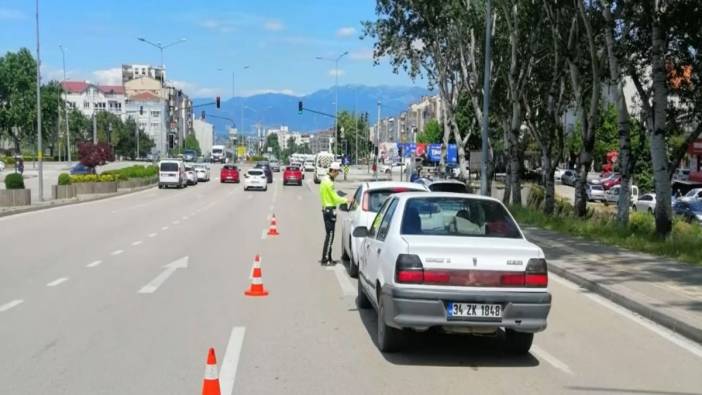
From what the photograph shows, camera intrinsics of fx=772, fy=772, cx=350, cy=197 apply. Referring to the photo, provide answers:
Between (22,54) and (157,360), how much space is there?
12430 centimetres

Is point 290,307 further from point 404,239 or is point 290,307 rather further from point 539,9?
point 539,9

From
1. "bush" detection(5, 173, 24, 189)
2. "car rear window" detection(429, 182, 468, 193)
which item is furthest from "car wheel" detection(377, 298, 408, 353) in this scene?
"bush" detection(5, 173, 24, 189)

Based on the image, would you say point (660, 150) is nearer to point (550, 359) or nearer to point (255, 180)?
point (550, 359)

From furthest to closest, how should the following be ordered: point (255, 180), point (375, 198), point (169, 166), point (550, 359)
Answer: point (169, 166)
point (255, 180)
point (375, 198)
point (550, 359)

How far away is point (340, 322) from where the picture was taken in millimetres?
9117

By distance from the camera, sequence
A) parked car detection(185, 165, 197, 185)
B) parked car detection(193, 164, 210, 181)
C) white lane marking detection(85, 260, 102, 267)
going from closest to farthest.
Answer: white lane marking detection(85, 260, 102, 267) → parked car detection(185, 165, 197, 185) → parked car detection(193, 164, 210, 181)

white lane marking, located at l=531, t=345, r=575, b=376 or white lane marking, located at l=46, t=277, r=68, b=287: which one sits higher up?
white lane marking, located at l=531, t=345, r=575, b=376

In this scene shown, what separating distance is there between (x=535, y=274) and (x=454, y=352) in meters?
1.24

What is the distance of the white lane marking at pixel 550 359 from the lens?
23.5 ft

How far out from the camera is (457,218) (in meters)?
7.98

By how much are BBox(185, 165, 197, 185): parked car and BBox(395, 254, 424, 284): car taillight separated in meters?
57.1

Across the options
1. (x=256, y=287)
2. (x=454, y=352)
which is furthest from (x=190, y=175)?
(x=454, y=352)

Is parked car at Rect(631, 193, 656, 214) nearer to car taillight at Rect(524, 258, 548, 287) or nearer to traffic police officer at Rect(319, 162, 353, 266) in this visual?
traffic police officer at Rect(319, 162, 353, 266)

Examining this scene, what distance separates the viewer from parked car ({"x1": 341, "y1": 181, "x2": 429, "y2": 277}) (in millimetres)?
13195
